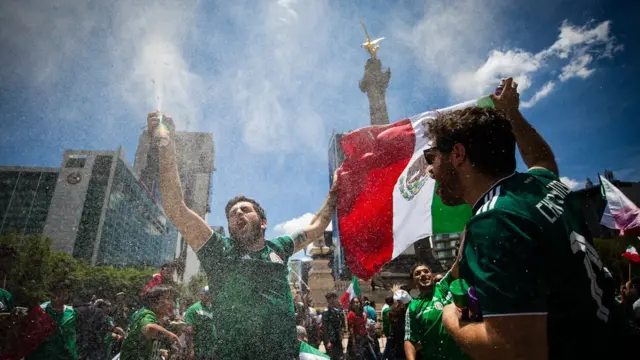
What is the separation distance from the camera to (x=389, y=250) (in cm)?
412

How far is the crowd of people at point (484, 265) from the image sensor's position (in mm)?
1102

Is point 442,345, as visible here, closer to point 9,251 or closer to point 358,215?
point 358,215

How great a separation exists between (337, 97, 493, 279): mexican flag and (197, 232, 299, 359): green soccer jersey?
1.76m

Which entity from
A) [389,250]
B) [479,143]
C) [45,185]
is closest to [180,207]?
[479,143]

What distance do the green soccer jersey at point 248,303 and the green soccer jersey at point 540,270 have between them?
1374 millimetres

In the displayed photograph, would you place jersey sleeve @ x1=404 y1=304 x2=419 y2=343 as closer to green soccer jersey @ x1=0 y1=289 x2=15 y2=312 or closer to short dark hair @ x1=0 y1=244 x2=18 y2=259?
green soccer jersey @ x1=0 y1=289 x2=15 y2=312

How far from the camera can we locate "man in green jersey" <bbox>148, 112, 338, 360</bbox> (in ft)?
6.96

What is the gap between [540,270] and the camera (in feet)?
3.71

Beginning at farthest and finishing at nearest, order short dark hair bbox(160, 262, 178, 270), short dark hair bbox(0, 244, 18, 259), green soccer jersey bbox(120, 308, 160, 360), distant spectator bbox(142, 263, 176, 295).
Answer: short dark hair bbox(160, 262, 178, 270) → distant spectator bbox(142, 263, 176, 295) → short dark hair bbox(0, 244, 18, 259) → green soccer jersey bbox(120, 308, 160, 360)

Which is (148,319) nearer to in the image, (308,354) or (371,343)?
(308,354)

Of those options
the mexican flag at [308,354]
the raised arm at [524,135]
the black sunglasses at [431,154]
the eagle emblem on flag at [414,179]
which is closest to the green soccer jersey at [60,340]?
the mexican flag at [308,354]

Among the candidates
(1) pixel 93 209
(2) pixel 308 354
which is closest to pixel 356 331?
(2) pixel 308 354

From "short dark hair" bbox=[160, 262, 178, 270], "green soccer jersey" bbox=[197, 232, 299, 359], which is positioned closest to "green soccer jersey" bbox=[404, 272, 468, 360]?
"green soccer jersey" bbox=[197, 232, 299, 359]

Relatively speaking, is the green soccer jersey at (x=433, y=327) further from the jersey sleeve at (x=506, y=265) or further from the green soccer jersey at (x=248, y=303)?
the jersey sleeve at (x=506, y=265)
